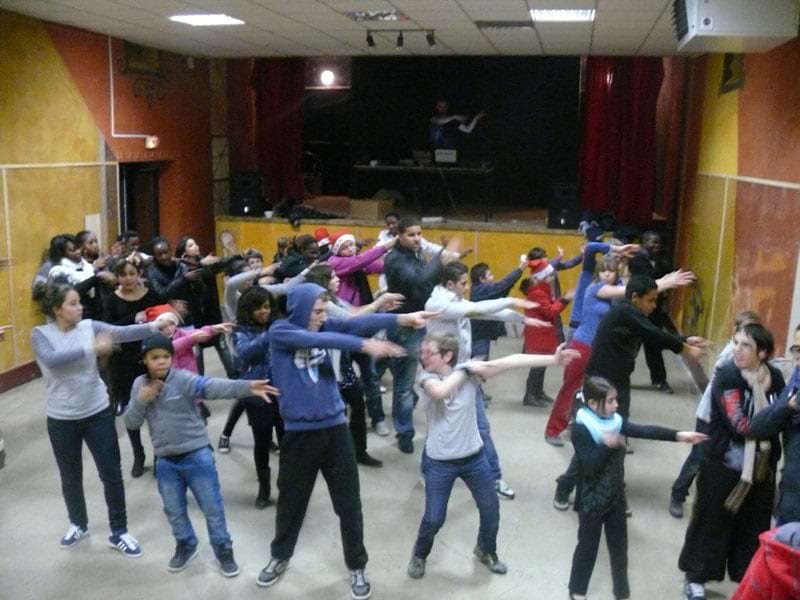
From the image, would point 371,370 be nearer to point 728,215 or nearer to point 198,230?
point 728,215

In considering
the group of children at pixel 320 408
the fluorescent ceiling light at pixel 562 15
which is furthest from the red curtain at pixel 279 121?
the group of children at pixel 320 408

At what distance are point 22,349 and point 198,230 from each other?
141 inches

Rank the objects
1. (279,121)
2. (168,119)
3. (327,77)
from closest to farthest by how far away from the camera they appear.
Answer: (168,119)
(279,121)
(327,77)

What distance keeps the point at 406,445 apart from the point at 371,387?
522 millimetres

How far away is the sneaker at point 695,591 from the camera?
343 cm

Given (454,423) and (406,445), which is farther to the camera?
(406,445)

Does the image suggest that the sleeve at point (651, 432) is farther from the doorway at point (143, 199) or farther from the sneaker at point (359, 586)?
the doorway at point (143, 199)

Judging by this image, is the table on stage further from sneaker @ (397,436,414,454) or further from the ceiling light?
sneaker @ (397,436,414,454)

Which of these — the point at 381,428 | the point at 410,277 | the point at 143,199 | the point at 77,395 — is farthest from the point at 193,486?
the point at 143,199

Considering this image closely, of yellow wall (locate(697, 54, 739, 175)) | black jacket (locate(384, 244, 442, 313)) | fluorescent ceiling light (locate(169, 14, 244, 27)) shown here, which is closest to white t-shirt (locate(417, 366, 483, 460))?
black jacket (locate(384, 244, 442, 313))

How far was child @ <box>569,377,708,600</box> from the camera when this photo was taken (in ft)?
10.2

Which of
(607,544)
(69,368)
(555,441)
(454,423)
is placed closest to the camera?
(607,544)

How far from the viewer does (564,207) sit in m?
9.09

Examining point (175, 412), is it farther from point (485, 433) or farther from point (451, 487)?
point (485, 433)
